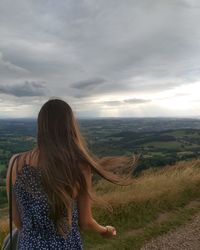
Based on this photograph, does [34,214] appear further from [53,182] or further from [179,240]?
[179,240]

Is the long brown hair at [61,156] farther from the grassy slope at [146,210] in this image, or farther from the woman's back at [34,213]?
Result: the grassy slope at [146,210]

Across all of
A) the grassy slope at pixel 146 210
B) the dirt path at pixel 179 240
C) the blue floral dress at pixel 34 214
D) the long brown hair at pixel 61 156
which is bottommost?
the dirt path at pixel 179 240

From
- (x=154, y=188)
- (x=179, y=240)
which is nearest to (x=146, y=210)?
(x=154, y=188)

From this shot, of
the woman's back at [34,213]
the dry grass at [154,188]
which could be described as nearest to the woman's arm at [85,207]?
the woman's back at [34,213]

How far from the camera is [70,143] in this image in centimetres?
208

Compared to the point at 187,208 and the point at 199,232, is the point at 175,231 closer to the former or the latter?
the point at 199,232

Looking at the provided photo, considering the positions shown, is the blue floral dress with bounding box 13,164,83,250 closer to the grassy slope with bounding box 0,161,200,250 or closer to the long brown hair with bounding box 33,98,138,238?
the long brown hair with bounding box 33,98,138,238

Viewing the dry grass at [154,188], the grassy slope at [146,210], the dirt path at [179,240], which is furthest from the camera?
the dry grass at [154,188]

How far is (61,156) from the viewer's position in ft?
6.63

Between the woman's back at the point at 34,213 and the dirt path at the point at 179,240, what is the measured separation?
4204 millimetres

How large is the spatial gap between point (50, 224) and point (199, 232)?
5104mm

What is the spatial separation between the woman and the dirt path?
417 centimetres

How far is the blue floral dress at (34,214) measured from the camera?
201cm

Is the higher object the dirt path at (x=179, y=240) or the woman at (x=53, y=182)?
the woman at (x=53, y=182)
